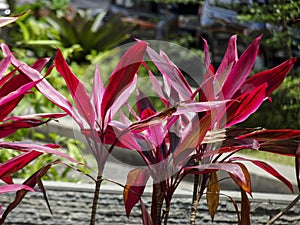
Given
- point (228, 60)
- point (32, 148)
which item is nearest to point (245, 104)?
point (228, 60)

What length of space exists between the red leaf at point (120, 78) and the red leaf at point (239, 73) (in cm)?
21

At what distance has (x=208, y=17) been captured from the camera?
9477 millimetres

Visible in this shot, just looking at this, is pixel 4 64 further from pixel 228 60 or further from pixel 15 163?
pixel 228 60

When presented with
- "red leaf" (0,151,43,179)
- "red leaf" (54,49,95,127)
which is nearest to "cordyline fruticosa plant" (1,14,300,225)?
"red leaf" (54,49,95,127)

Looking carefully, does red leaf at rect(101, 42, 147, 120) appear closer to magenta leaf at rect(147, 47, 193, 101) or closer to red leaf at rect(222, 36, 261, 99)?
magenta leaf at rect(147, 47, 193, 101)

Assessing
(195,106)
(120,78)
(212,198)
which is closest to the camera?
(195,106)

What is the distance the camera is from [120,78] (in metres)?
1.50

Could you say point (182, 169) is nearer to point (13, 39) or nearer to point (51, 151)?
point (51, 151)

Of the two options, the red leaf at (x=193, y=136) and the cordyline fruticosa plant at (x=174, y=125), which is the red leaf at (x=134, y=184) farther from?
the red leaf at (x=193, y=136)

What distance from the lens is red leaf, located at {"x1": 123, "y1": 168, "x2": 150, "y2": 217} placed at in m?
1.57

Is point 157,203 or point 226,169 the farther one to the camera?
point 157,203

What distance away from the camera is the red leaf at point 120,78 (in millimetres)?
1469

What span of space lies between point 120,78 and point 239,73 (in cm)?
26

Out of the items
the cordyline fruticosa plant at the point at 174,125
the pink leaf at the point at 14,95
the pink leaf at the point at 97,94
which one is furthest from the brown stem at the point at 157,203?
the pink leaf at the point at 14,95
